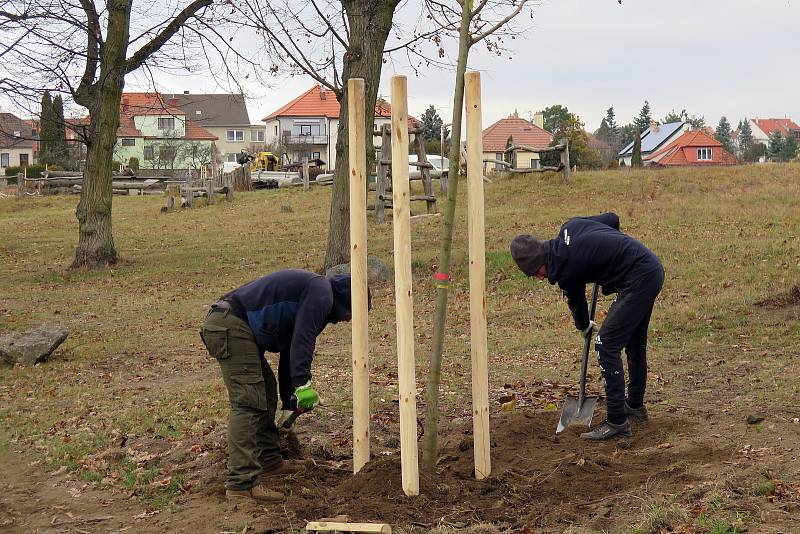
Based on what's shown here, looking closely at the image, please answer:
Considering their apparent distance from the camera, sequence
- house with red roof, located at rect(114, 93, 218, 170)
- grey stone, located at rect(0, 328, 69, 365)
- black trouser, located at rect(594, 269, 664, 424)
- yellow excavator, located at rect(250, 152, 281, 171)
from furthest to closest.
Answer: house with red roof, located at rect(114, 93, 218, 170) → yellow excavator, located at rect(250, 152, 281, 171) → grey stone, located at rect(0, 328, 69, 365) → black trouser, located at rect(594, 269, 664, 424)

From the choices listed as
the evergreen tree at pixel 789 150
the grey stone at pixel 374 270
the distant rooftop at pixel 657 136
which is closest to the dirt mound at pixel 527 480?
the grey stone at pixel 374 270

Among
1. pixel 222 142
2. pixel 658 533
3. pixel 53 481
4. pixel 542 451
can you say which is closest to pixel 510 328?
pixel 542 451

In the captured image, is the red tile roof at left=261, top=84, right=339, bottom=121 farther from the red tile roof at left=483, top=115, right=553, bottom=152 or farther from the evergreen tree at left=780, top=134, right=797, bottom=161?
the evergreen tree at left=780, top=134, right=797, bottom=161

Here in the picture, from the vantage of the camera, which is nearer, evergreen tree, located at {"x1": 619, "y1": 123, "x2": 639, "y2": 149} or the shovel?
the shovel

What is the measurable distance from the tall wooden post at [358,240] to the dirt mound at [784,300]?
7.71 metres

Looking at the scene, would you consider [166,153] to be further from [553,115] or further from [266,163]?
[553,115]

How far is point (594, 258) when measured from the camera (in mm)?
6699

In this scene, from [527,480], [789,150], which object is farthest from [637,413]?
[789,150]

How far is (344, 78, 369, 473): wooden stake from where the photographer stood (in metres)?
5.71

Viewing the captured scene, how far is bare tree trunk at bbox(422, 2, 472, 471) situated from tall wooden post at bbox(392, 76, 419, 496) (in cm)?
30

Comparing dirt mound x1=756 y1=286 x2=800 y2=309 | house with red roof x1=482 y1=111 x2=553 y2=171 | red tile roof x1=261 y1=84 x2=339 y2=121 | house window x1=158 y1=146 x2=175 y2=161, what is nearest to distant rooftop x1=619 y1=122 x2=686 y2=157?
house with red roof x1=482 y1=111 x2=553 y2=171

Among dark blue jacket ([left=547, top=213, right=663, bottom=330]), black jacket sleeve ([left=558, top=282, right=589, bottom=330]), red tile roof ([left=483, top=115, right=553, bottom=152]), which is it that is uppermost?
red tile roof ([left=483, top=115, right=553, bottom=152])

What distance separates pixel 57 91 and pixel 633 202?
13390mm

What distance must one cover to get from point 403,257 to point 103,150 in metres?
16.1
